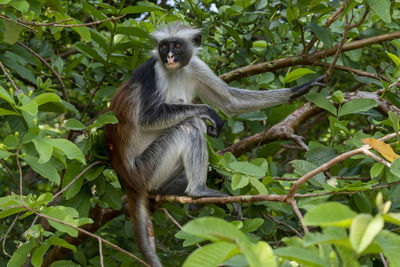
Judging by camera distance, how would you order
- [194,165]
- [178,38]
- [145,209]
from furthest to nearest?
[178,38], [194,165], [145,209]

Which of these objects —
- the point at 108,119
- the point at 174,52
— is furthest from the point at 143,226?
the point at 174,52

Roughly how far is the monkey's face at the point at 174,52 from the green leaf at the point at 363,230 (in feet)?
14.9

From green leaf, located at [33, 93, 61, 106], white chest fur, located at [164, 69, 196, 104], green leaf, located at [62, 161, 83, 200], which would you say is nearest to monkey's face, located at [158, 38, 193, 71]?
white chest fur, located at [164, 69, 196, 104]

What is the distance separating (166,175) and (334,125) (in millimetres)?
1968

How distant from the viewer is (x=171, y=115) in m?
5.87

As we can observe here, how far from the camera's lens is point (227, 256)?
1.78 meters

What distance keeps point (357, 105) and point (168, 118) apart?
214 cm

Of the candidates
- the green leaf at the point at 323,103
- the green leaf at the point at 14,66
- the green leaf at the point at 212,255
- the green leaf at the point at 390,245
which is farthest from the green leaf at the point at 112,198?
the green leaf at the point at 390,245

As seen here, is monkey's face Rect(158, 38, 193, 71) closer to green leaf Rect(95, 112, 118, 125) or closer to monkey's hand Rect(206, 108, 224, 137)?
monkey's hand Rect(206, 108, 224, 137)

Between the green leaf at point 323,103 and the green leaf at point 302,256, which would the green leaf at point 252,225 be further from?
the green leaf at point 302,256

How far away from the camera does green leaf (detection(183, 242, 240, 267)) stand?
1.75 meters

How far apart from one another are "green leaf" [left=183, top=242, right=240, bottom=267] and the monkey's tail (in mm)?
2774

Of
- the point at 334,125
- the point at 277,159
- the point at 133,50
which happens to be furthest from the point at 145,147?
the point at 277,159

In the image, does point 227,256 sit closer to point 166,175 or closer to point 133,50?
point 166,175
